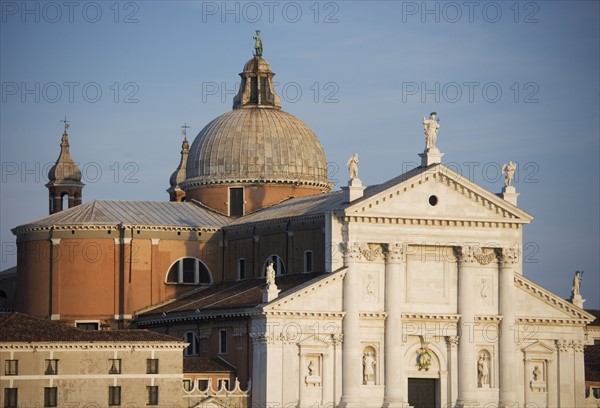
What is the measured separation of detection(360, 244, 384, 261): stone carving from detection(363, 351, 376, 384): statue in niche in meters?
3.82

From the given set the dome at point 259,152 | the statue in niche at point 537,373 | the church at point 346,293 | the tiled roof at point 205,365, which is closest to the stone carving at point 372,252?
the church at point 346,293

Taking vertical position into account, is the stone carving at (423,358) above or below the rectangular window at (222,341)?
below

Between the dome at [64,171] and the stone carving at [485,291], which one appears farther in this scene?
the dome at [64,171]

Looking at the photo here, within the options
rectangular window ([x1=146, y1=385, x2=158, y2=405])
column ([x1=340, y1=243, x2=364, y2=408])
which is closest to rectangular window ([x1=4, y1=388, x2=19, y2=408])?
rectangular window ([x1=146, y1=385, x2=158, y2=405])

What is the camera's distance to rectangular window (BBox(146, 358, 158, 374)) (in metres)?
76.4

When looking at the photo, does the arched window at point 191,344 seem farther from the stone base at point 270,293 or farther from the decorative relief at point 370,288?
the decorative relief at point 370,288

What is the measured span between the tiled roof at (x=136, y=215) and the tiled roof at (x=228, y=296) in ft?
11.6

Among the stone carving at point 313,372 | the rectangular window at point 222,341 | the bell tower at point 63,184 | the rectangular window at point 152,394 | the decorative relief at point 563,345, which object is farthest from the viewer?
the bell tower at point 63,184

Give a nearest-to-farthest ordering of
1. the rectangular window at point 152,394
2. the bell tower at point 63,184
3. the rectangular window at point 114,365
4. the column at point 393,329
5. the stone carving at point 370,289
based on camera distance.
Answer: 1. the rectangular window at point 114,365
2. the rectangular window at point 152,394
3. the column at point 393,329
4. the stone carving at point 370,289
5. the bell tower at point 63,184

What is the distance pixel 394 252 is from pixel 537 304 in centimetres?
701

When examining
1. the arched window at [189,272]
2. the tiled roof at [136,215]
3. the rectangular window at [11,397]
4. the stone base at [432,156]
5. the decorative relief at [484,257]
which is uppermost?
the stone base at [432,156]

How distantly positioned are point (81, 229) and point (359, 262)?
15778 mm

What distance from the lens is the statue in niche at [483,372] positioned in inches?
3155

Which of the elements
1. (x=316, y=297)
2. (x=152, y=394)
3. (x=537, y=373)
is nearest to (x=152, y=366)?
(x=152, y=394)
